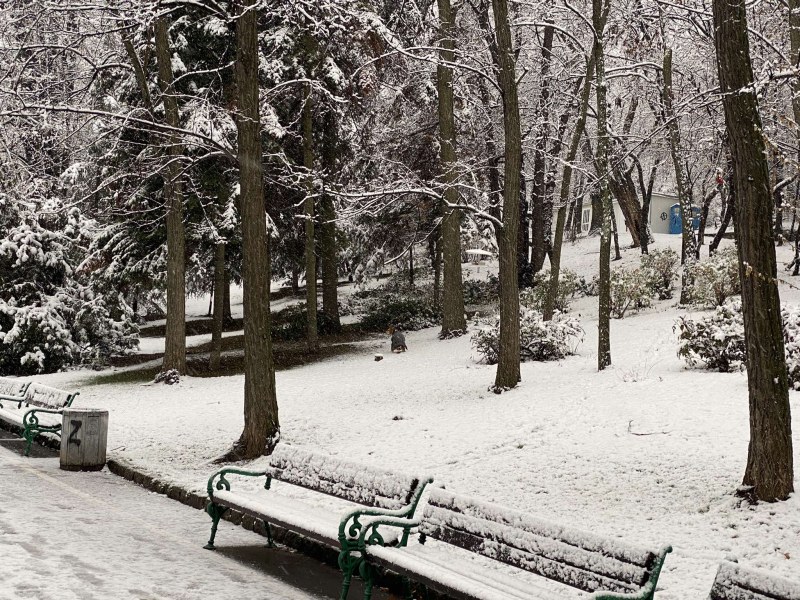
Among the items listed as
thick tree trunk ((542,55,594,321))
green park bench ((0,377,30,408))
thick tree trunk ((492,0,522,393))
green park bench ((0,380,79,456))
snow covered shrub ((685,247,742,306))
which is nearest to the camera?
green park bench ((0,380,79,456))

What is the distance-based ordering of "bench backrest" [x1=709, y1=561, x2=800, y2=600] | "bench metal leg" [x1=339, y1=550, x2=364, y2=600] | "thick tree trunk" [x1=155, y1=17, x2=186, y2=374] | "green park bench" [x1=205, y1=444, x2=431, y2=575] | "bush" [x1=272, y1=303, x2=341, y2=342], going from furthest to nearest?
"bush" [x1=272, y1=303, x2=341, y2=342] → "thick tree trunk" [x1=155, y1=17, x2=186, y2=374] → "green park bench" [x1=205, y1=444, x2=431, y2=575] → "bench metal leg" [x1=339, y1=550, x2=364, y2=600] → "bench backrest" [x1=709, y1=561, x2=800, y2=600]

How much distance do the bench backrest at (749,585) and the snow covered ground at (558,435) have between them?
1766mm

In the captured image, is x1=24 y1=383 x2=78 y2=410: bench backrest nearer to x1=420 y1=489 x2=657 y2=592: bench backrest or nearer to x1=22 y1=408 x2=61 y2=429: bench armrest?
x1=22 y1=408 x2=61 y2=429: bench armrest

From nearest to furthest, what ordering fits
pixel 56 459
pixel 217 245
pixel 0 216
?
1. pixel 56 459
2. pixel 217 245
3. pixel 0 216

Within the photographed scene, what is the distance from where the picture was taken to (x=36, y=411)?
41.8 feet

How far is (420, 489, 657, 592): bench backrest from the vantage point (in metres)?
4.84

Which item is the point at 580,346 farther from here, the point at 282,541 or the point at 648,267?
the point at 282,541

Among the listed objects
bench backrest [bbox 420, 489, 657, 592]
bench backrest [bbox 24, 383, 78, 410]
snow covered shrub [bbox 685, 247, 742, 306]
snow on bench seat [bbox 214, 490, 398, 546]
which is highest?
snow covered shrub [bbox 685, 247, 742, 306]

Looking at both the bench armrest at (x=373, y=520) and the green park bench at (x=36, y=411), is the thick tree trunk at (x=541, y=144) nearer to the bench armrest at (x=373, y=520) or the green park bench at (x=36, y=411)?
the green park bench at (x=36, y=411)

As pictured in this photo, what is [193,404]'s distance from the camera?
53.6ft

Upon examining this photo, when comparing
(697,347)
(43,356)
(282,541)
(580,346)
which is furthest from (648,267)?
(282,541)

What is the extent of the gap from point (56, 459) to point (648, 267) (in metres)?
19.0

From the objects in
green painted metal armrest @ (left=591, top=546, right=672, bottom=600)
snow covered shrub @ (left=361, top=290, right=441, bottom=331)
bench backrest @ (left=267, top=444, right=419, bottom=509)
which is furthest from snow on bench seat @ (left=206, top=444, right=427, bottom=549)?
snow covered shrub @ (left=361, top=290, right=441, bottom=331)

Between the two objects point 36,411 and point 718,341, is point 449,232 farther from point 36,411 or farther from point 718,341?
point 36,411
